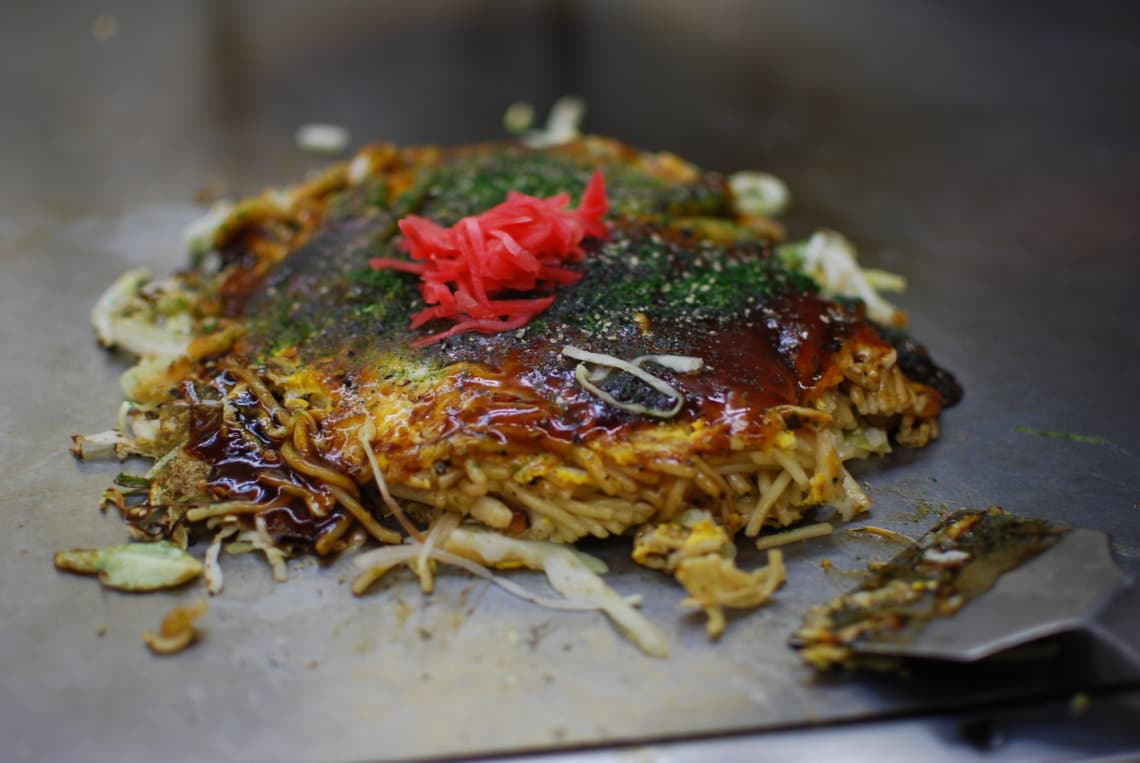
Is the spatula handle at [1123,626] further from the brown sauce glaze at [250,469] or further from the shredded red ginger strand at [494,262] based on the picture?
the brown sauce glaze at [250,469]

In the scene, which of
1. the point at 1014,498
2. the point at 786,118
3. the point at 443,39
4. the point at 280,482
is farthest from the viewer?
the point at 443,39

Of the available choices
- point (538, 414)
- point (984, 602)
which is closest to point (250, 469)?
point (538, 414)

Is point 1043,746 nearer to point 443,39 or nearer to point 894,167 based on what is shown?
point 894,167

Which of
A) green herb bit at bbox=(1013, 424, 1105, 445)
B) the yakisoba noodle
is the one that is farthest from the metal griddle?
the yakisoba noodle

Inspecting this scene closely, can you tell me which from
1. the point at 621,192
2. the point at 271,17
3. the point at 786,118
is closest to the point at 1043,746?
the point at 621,192

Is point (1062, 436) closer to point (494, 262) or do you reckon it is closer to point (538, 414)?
point (538, 414)

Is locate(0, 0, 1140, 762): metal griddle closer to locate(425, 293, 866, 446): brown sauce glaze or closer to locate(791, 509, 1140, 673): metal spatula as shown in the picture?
locate(791, 509, 1140, 673): metal spatula
